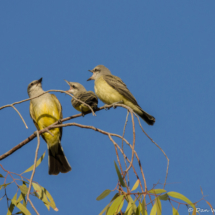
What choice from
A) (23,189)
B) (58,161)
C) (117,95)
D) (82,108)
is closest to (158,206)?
(23,189)

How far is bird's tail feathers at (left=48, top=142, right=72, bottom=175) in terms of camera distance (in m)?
6.22

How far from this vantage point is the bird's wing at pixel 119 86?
18.9 feet

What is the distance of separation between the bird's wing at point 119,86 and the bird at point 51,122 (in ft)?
3.41

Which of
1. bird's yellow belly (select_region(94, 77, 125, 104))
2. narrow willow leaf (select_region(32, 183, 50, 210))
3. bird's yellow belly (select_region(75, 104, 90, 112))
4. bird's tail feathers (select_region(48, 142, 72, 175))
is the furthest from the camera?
bird's tail feathers (select_region(48, 142, 72, 175))

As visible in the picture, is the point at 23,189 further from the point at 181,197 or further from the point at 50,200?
the point at 181,197

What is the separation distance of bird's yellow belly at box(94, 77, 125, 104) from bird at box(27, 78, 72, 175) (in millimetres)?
881

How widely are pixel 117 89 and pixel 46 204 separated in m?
2.55

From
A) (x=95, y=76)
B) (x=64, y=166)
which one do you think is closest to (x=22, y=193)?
(x=64, y=166)

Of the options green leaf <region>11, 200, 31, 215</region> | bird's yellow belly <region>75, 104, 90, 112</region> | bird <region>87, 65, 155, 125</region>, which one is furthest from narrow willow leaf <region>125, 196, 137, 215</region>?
bird <region>87, 65, 155, 125</region>

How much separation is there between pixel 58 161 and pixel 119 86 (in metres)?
1.84

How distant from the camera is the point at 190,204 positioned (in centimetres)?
293

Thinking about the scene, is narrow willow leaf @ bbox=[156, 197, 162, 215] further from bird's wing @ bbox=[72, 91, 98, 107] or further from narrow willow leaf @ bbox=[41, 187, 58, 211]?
bird's wing @ bbox=[72, 91, 98, 107]

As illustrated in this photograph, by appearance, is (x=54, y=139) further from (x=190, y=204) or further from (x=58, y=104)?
(x=190, y=204)

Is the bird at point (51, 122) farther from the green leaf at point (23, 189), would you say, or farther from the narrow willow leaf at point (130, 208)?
the narrow willow leaf at point (130, 208)
